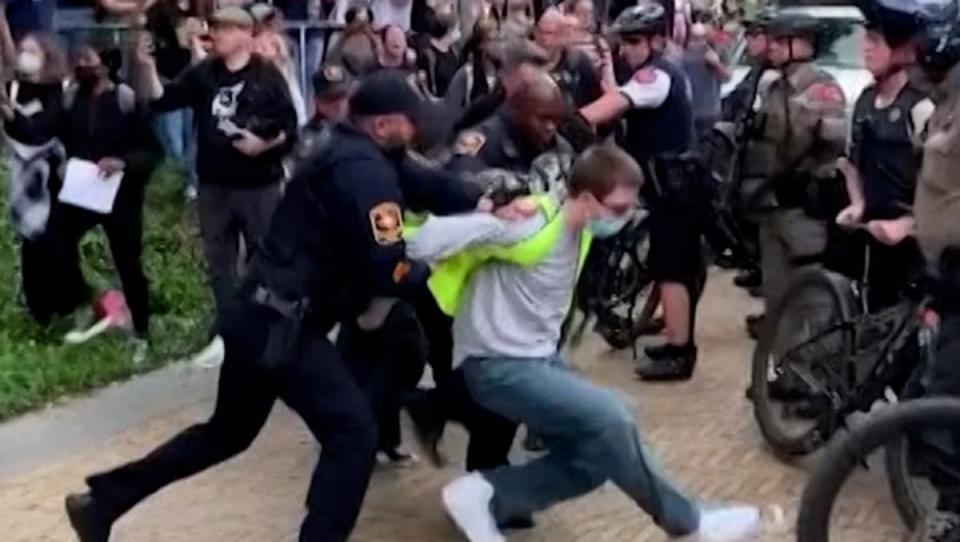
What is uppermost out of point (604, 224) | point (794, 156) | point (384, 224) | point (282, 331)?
point (384, 224)

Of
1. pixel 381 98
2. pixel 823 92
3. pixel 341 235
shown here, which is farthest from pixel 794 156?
pixel 341 235

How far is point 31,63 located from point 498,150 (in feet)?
11.7

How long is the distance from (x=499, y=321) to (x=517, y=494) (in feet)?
2.02

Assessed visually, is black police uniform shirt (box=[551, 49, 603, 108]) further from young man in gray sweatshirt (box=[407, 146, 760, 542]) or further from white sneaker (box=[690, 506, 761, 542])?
white sneaker (box=[690, 506, 761, 542])

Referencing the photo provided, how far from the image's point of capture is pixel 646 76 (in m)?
9.56

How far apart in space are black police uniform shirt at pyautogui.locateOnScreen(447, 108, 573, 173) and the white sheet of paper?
9.07 ft

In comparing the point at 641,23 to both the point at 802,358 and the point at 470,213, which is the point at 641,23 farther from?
the point at 470,213

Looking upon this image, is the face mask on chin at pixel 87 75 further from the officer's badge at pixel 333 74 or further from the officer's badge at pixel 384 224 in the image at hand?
the officer's badge at pixel 384 224

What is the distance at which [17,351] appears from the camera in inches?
386

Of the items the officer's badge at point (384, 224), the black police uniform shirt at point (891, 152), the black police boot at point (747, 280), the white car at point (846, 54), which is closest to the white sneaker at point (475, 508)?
the officer's badge at point (384, 224)

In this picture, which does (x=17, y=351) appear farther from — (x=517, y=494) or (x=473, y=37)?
(x=517, y=494)

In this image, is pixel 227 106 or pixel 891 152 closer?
pixel 891 152

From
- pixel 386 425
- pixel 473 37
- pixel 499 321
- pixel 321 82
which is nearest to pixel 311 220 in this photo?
pixel 499 321

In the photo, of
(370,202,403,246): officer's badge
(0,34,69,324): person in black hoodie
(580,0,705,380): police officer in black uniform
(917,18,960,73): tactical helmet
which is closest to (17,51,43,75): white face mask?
(0,34,69,324): person in black hoodie
